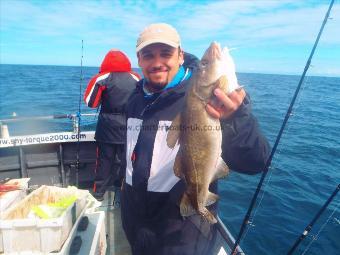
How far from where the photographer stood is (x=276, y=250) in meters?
6.72

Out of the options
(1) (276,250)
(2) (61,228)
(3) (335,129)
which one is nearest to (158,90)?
(2) (61,228)

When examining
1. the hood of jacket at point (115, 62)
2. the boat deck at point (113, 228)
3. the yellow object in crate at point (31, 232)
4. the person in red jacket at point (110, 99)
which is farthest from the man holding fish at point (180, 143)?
the hood of jacket at point (115, 62)

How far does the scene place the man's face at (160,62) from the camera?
2781mm

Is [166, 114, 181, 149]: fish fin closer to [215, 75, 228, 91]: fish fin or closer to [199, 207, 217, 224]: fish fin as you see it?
[215, 75, 228, 91]: fish fin

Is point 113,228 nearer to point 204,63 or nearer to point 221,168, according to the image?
point 221,168

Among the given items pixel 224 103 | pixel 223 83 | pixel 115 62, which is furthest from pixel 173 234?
pixel 115 62

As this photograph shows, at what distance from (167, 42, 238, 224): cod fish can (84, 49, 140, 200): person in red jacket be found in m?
3.48

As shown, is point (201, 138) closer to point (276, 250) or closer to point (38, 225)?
point (38, 225)

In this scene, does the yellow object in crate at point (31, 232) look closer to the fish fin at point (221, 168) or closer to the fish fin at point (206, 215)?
the fish fin at point (206, 215)

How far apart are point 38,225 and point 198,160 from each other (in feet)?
6.58

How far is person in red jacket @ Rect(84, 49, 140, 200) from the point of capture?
18.9 ft

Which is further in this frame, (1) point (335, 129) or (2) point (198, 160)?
(1) point (335, 129)

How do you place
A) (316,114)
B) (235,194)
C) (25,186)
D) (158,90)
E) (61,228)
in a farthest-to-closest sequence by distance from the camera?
(316,114)
(235,194)
(25,186)
(61,228)
(158,90)

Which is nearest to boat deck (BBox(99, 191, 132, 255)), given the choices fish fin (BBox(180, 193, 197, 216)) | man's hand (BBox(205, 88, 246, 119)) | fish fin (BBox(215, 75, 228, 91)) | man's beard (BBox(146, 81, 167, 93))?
fish fin (BBox(180, 193, 197, 216))
